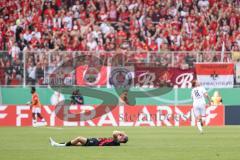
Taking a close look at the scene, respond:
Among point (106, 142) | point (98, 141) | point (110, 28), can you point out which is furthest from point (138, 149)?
point (110, 28)

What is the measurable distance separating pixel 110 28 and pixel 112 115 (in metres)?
5.27

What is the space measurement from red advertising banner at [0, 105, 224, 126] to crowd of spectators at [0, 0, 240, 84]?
1.90 meters

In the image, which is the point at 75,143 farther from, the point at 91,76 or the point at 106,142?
the point at 91,76

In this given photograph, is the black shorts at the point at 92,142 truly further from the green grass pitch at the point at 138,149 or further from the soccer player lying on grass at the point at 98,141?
the green grass pitch at the point at 138,149

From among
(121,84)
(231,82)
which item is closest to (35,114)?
(121,84)

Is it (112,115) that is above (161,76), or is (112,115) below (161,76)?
below

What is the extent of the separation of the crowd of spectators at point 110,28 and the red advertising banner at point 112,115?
190 cm

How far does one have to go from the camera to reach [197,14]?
44375mm

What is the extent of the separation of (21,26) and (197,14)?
10.1m

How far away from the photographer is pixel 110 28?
42.3 metres

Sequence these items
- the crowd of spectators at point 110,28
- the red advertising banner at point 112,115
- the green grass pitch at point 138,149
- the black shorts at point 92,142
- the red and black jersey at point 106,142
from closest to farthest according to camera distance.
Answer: the green grass pitch at point 138,149 < the black shorts at point 92,142 < the red and black jersey at point 106,142 < the red advertising banner at point 112,115 < the crowd of spectators at point 110,28

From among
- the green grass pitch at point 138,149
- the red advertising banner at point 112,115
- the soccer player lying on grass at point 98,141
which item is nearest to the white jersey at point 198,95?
the green grass pitch at point 138,149

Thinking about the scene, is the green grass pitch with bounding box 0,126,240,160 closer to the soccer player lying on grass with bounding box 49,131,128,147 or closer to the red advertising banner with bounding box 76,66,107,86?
the soccer player lying on grass with bounding box 49,131,128,147

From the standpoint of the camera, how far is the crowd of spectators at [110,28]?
130 ft
